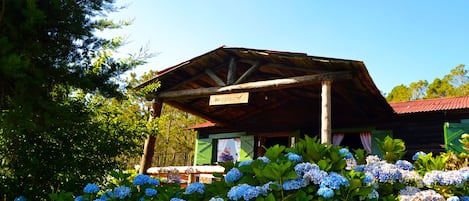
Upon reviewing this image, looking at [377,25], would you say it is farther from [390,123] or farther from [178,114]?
[178,114]

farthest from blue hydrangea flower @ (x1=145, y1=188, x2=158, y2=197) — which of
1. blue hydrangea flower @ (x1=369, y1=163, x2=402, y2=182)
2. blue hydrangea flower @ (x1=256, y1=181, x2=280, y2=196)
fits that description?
blue hydrangea flower @ (x1=369, y1=163, x2=402, y2=182)

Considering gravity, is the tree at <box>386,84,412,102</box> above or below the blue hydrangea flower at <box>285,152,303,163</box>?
above

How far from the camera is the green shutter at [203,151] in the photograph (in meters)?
13.1

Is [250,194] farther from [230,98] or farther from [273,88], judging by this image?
[230,98]

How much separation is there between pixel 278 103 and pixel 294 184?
32.4 feet

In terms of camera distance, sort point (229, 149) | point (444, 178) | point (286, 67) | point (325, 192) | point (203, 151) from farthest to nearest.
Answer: point (203, 151)
point (229, 149)
point (286, 67)
point (444, 178)
point (325, 192)

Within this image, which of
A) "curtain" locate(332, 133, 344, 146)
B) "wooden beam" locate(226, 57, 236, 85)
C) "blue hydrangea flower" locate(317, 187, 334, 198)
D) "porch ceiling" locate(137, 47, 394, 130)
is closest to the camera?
"blue hydrangea flower" locate(317, 187, 334, 198)

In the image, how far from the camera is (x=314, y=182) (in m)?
2.01

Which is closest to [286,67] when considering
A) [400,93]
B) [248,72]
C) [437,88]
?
[248,72]

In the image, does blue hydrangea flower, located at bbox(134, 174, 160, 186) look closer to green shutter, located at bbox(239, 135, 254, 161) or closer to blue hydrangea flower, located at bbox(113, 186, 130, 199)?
blue hydrangea flower, located at bbox(113, 186, 130, 199)

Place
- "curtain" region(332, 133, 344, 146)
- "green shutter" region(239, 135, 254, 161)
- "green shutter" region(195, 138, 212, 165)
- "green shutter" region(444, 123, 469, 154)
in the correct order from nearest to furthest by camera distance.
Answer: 1. "green shutter" region(444, 123, 469, 154)
2. "curtain" region(332, 133, 344, 146)
3. "green shutter" region(239, 135, 254, 161)
4. "green shutter" region(195, 138, 212, 165)

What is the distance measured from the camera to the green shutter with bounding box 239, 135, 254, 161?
12.3 meters

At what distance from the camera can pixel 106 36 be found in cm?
400

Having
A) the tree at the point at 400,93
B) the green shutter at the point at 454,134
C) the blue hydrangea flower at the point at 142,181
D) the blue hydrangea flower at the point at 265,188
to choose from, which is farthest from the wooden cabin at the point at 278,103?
the tree at the point at 400,93
